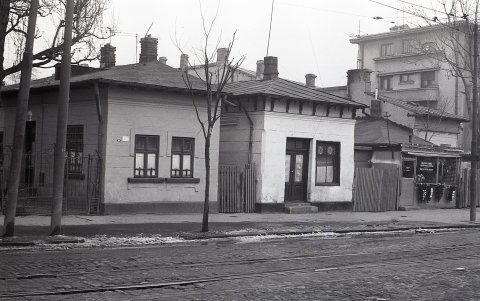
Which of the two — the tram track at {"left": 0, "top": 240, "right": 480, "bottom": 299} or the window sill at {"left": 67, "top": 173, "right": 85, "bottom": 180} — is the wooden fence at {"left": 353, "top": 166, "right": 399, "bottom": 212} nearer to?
the tram track at {"left": 0, "top": 240, "right": 480, "bottom": 299}

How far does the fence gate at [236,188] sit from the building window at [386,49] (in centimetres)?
3970

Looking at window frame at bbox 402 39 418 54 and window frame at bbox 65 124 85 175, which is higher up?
window frame at bbox 402 39 418 54

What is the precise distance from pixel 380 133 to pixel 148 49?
12497 millimetres

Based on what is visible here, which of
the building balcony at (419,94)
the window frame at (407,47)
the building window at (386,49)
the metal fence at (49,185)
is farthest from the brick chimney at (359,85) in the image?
the building window at (386,49)

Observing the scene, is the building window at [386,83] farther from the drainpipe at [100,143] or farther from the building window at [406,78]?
the drainpipe at [100,143]

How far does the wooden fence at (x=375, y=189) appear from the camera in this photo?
86.4ft

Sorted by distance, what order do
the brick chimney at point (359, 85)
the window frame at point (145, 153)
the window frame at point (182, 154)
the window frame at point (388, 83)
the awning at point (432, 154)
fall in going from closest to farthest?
1. the window frame at point (145, 153)
2. the window frame at point (182, 154)
3. the awning at point (432, 154)
4. the brick chimney at point (359, 85)
5. the window frame at point (388, 83)

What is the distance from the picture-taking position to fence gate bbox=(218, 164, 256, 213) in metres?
22.4

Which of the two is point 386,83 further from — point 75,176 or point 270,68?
point 75,176

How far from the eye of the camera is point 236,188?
22.6 meters

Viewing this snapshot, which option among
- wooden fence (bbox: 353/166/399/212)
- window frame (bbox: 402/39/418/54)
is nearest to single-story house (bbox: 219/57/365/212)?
wooden fence (bbox: 353/166/399/212)

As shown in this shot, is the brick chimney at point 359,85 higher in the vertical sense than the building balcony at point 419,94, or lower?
lower

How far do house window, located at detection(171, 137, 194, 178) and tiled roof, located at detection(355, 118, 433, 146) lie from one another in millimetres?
10079

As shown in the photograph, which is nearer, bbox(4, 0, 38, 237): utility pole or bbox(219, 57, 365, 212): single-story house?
bbox(4, 0, 38, 237): utility pole
